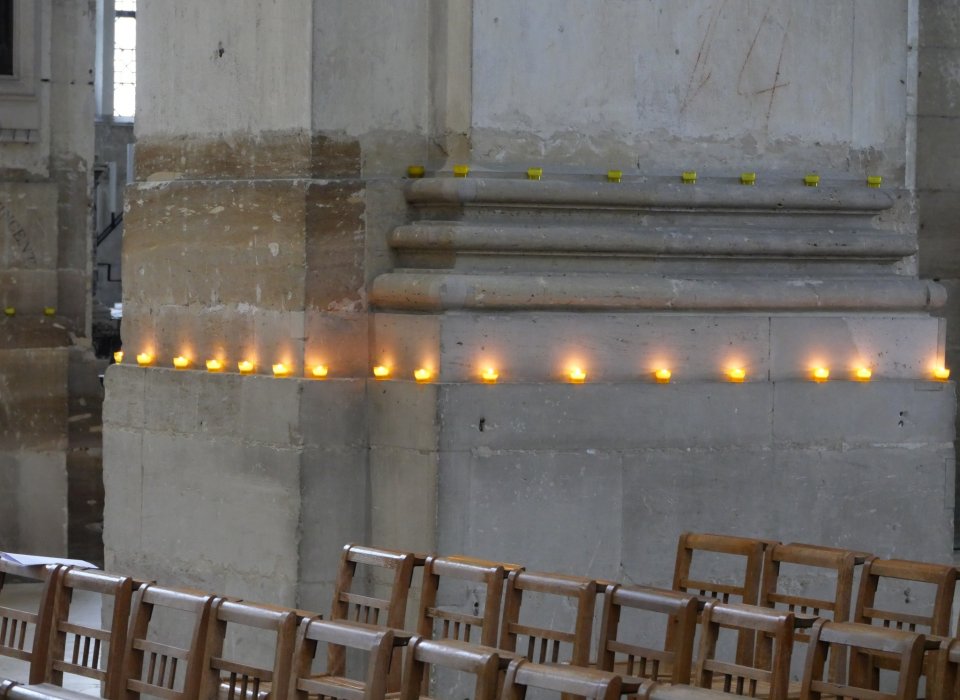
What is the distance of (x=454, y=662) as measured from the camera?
4426 millimetres

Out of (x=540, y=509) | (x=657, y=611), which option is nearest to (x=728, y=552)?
(x=540, y=509)

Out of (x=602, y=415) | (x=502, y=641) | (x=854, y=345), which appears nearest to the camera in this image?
(x=502, y=641)

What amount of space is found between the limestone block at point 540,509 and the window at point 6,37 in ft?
17.4

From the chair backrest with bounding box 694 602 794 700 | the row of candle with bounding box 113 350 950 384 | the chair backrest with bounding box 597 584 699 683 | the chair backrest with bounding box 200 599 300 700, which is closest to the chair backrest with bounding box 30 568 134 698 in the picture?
the chair backrest with bounding box 200 599 300 700

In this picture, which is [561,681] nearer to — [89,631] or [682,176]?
[89,631]

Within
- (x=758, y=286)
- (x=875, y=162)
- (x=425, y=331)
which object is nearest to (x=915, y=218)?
(x=875, y=162)

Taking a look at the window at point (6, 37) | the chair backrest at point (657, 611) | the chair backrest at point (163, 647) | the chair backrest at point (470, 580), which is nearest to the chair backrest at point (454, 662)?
the chair backrest at point (163, 647)

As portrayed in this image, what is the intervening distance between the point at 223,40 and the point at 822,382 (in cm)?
282

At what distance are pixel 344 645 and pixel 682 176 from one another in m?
3.53

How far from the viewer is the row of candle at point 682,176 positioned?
7527 mm

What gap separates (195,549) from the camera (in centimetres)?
786

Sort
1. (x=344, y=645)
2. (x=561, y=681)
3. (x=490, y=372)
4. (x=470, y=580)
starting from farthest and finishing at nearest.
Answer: (x=490, y=372) < (x=470, y=580) < (x=344, y=645) < (x=561, y=681)

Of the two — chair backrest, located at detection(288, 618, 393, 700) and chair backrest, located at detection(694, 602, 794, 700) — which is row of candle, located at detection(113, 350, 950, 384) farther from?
chair backrest, located at detection(288, 618, 393, 700)

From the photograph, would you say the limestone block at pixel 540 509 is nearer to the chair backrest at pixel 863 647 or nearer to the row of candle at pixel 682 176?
the row of candle at pixel 682 176
